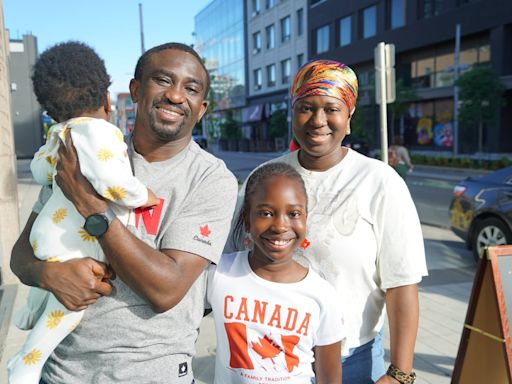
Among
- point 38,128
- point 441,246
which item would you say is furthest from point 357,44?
point 441,246

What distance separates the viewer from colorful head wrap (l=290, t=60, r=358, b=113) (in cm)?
196

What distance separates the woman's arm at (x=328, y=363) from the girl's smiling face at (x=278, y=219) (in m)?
0.36

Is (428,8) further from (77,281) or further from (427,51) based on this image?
(77,281)

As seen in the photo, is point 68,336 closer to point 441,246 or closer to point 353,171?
point 353,171

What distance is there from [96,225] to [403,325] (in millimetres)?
1251


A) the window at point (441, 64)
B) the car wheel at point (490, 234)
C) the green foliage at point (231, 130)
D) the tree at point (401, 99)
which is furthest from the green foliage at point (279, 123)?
the car wheel at point (490, 234)

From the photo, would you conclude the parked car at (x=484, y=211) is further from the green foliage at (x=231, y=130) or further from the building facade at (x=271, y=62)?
the green foliage at (x=231, y=130)

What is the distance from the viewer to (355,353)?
2.00m

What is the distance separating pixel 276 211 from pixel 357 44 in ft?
119

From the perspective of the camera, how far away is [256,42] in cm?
5038

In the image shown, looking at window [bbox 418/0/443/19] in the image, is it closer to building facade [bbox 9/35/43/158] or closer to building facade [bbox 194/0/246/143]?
building facade [bbox 194/0/246/143]

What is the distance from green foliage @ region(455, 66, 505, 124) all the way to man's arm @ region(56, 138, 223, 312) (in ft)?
81.4

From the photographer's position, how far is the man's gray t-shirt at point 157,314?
1579mm

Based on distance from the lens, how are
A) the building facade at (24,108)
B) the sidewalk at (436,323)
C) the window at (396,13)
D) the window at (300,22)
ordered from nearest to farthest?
the sidewalk at (436,323)
the window at (396,13)
the building facade at (24,108)
the window at (300,22)
